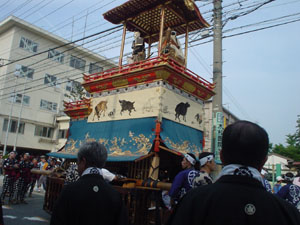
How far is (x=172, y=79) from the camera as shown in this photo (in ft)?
30.1

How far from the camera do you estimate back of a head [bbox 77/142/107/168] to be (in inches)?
106

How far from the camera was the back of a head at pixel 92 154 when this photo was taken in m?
2.69

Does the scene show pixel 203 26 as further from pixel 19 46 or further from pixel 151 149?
pixel 19 46

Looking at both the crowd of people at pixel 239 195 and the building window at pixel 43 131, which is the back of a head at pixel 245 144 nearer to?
the crowd of people at pixel 239 195

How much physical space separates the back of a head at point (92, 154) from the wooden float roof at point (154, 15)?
8249 millimetres

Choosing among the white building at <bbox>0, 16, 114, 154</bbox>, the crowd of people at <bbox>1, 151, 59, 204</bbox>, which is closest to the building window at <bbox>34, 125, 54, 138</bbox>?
the white building at <bbox>0, 16, 114, 154</bbox>

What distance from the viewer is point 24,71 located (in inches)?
1033

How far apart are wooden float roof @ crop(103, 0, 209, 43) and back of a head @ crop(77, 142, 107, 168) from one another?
8.25 meters

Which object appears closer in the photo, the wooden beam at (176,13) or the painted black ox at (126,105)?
the painted black ox at (126,105)

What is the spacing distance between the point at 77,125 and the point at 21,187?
129 inches

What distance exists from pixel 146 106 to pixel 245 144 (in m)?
7.48

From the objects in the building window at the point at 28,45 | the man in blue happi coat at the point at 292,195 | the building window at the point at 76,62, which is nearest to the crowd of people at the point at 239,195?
the man in blue happi coat at the point at 292,195

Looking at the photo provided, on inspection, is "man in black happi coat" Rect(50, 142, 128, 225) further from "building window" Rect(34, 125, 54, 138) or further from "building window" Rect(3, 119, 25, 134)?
"building window" Rect(34, 125, 54, 138)

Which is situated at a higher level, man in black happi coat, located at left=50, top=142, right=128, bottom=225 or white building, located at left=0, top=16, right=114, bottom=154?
white building, located at left=0, top=16, right=114, bottom=154
